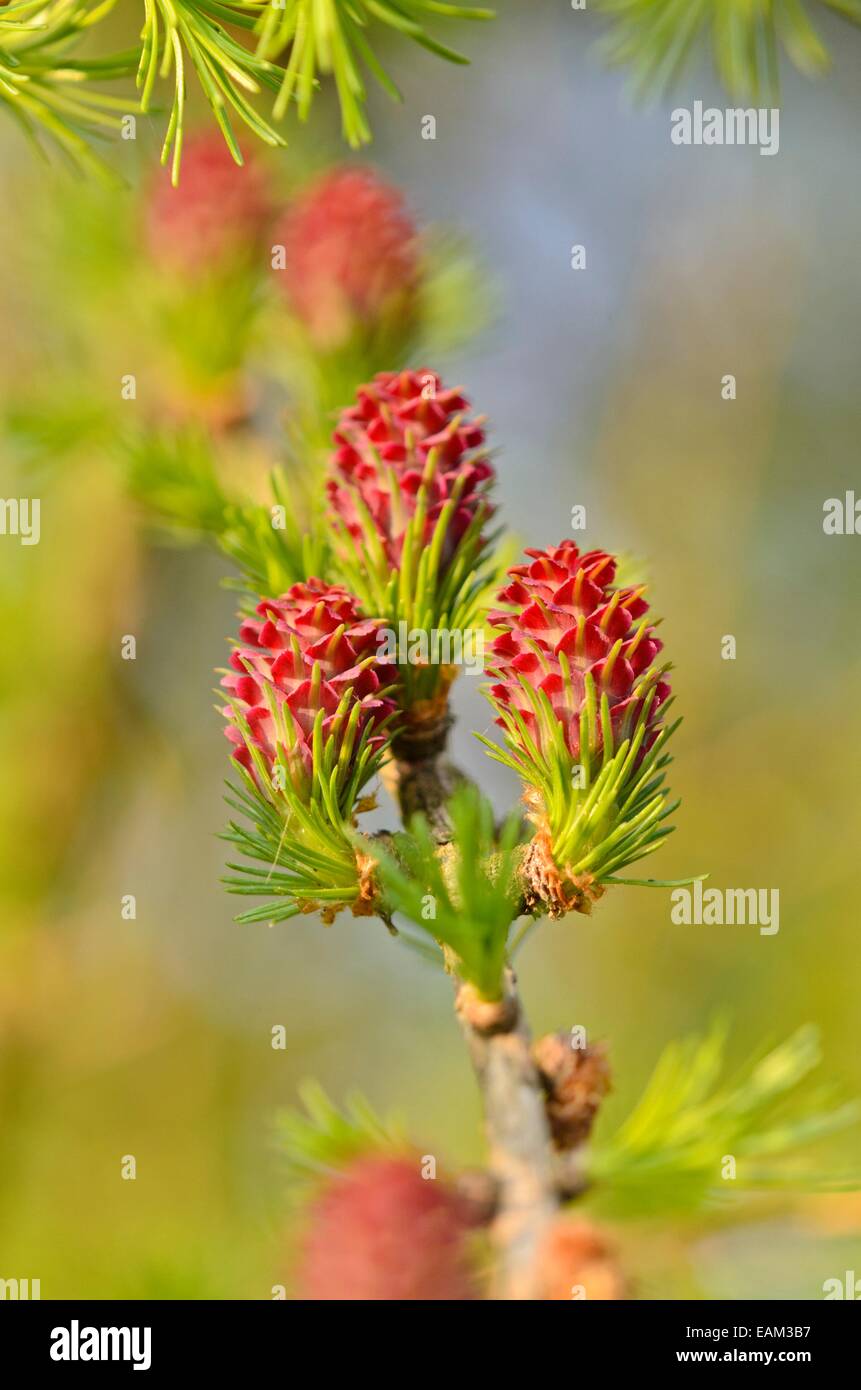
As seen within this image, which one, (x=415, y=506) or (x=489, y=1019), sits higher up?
(x=415, y=506)

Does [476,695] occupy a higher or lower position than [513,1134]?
higher

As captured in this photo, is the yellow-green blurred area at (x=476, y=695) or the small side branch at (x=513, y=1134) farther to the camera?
the yellow-green blurred area at (x=476, y=695)

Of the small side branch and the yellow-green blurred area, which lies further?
the yellow-green blurred area

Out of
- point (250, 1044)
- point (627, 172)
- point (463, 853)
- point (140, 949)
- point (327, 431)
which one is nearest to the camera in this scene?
point (463, 853)

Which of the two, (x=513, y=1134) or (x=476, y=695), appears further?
(x=476, y=695)

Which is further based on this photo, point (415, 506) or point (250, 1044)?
point (250, 1044)
